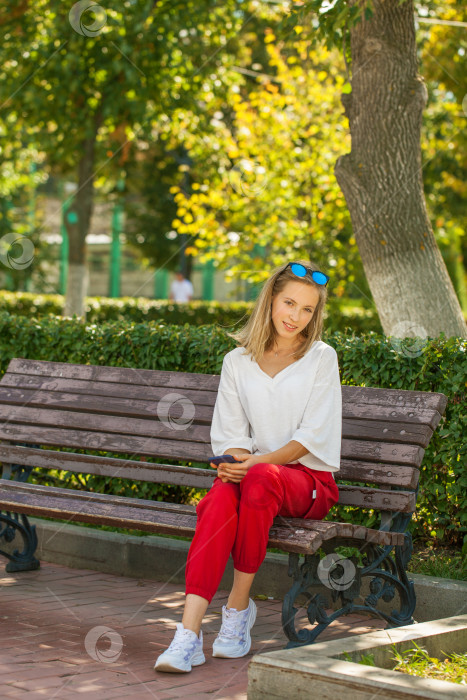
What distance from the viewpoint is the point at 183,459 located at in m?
4.75

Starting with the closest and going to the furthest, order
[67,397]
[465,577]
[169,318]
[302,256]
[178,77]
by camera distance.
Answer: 1. [465,577]
2. [67,397]
3. [302,256]
4. [178,77]
5. [169,318]

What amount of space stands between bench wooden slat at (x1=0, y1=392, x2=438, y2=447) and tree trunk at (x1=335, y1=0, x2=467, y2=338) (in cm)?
223

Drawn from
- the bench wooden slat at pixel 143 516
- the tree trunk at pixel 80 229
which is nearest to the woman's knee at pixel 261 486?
the bench wooden slat at pixel 143 516

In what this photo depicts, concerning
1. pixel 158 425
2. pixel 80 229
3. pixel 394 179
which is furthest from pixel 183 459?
pixel 80 229

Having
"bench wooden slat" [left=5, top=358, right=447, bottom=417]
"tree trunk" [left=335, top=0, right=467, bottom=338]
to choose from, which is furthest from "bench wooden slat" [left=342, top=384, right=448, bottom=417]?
"tree trunk" [left=335, top=0, right=467, bottom=338]

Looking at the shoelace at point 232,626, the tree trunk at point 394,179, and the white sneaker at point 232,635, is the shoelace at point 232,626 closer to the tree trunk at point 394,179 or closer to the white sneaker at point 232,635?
the white sneaker at point 232,635

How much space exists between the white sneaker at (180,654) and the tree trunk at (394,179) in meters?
3.45

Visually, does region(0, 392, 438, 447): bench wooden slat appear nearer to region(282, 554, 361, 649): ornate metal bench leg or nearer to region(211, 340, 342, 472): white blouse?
region(211, 340, 342, 472): white blouse

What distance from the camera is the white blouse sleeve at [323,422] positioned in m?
3.88

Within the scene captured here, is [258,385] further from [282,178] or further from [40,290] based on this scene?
[40,290]

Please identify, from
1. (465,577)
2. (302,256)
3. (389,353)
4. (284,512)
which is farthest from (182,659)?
(302,256)

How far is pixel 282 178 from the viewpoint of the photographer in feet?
41.1

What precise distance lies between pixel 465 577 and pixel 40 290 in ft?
74.4

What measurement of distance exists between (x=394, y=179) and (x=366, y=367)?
208 centimetres
